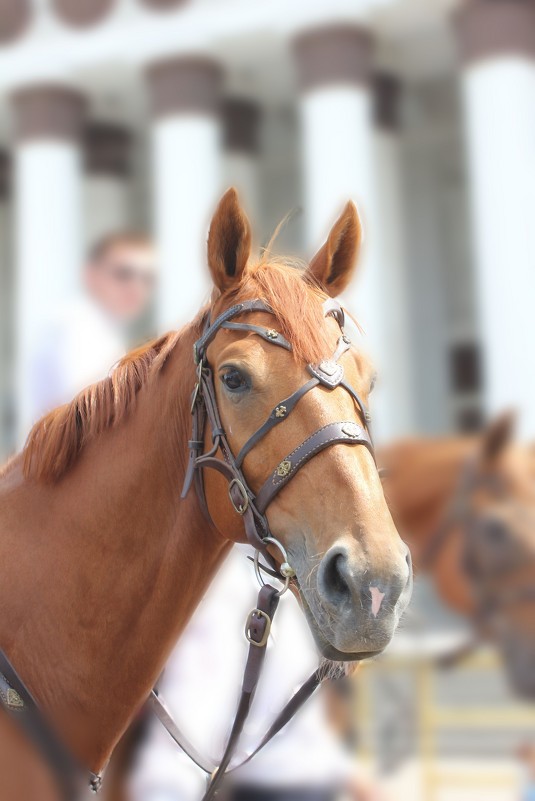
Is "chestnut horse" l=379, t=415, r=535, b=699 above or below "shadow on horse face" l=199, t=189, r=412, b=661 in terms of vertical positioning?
below

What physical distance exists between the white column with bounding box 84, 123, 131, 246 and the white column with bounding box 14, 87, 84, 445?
1.47m

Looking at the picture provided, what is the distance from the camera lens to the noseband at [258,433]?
1.68 m

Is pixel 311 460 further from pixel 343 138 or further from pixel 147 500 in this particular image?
pixel 343 138

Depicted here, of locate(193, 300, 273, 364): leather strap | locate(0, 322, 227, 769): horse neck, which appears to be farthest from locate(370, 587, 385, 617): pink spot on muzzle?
locate(193, 300, 273, 364): leather strap

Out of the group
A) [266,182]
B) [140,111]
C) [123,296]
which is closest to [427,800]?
[123,296]

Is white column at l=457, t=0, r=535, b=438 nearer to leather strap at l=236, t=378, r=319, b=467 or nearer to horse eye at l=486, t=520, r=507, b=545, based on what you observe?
horse eye at l=486, t=520, r=507, b=545

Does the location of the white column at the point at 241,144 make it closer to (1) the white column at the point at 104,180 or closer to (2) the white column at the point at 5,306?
(1) the white column at the point at 104,180

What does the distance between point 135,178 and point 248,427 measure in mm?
16570

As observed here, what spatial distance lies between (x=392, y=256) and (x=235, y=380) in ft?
37.4

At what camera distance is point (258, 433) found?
5.66 ft

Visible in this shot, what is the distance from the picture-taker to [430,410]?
602 inches

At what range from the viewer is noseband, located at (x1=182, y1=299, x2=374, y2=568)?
1.68m

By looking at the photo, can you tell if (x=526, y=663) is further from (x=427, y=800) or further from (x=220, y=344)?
(x=220, y=344)

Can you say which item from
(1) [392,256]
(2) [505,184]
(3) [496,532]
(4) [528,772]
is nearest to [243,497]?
(4) [528,772]
